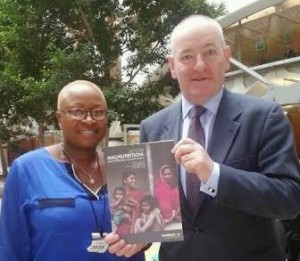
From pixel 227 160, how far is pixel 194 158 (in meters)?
0.26

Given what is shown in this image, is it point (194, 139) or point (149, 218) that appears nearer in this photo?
point (149, 218)

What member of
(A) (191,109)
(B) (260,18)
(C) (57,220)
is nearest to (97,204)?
(C) (57,220)

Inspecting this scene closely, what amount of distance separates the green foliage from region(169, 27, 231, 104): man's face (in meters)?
7.67

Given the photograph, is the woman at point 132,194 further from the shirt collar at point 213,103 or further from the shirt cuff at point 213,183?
the shirt collar at point 213,103

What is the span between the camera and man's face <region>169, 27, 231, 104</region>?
1783 mm

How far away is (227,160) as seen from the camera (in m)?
1.75

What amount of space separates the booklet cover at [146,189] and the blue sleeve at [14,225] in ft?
1.85

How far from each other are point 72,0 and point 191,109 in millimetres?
8833

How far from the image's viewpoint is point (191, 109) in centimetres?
190

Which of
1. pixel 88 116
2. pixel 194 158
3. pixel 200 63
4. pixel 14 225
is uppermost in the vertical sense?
pixel 200 63

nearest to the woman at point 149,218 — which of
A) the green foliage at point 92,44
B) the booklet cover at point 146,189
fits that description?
the booklet cover at point 146,189

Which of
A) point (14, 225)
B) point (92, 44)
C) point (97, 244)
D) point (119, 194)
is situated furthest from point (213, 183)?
point (92, 44)

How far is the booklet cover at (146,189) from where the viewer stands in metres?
1.64

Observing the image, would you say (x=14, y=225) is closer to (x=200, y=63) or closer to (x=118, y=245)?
(x=118, y=245)
